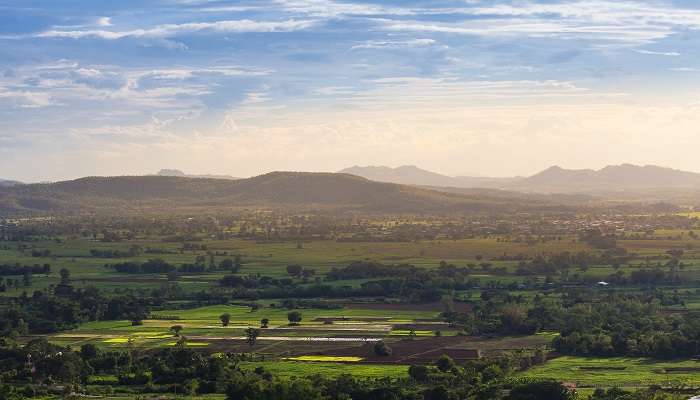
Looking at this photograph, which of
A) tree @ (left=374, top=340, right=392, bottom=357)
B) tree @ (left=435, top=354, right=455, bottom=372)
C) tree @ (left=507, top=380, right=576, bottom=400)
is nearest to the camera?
tree @ (left=507, top=380, right=576, bottom=400)

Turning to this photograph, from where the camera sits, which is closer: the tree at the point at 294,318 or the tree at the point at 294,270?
the tree at the point at 294,318

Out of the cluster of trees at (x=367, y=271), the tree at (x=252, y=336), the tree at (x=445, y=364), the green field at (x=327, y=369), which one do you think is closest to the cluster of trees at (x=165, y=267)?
the cluster of trees at (x=367, y=271)

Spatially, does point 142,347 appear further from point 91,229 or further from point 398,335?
point 91,229

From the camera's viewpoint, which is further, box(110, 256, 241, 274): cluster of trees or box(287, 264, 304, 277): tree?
box(110, 256, 241, 274): cluster of trees

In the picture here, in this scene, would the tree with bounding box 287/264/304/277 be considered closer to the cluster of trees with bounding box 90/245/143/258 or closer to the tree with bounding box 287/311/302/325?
the cluster of trees with bounding box 90/245/143/258

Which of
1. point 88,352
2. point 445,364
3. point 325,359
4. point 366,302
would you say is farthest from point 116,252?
point 445,364

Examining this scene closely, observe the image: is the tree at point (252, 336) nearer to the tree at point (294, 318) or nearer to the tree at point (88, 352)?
the tree at point (294, 318)

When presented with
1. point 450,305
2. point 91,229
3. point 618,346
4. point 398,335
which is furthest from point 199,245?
point 618,346

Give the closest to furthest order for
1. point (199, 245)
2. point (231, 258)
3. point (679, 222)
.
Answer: point (231, 258), point (199, 245), point (679, 222)

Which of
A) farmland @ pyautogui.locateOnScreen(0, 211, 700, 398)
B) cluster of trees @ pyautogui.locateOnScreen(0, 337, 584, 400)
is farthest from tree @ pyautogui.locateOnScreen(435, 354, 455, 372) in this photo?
farmland @ pyautogui.locateOnScreen(0, 211, 700, 398)
